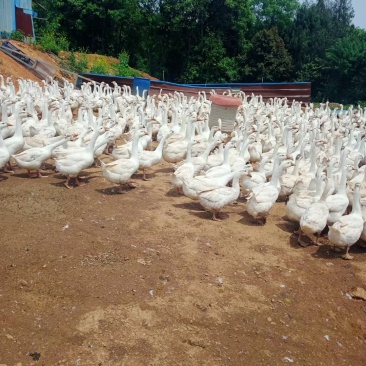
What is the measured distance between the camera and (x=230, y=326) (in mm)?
5461

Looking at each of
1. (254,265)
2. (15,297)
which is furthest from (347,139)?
(15,297)

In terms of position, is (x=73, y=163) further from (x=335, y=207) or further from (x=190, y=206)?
(x=335, y=207)

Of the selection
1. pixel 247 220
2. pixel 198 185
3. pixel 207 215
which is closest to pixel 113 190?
pixel 198 185

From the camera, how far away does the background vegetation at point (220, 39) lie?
3525 centimetres

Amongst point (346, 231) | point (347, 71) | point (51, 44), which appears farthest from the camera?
point (347, 71)

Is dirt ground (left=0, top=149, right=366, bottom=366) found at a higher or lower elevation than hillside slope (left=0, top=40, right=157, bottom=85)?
lower

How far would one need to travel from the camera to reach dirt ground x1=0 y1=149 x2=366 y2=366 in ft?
16.3

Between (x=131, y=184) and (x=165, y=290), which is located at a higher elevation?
(x=131, y=184)

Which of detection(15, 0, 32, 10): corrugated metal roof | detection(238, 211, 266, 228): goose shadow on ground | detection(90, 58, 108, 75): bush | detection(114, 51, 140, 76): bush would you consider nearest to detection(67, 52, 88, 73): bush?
detection(90, 58, 108, 75): bush

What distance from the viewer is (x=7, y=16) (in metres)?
29.4

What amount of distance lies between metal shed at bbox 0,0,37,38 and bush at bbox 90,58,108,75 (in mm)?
5185

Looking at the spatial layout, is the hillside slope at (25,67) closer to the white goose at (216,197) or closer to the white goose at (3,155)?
the white goose at (3,155)

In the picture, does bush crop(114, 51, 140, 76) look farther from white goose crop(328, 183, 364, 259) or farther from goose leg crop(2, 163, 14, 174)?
white goose crop(328, 183, 364, 259)

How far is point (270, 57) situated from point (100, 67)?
593 inches
